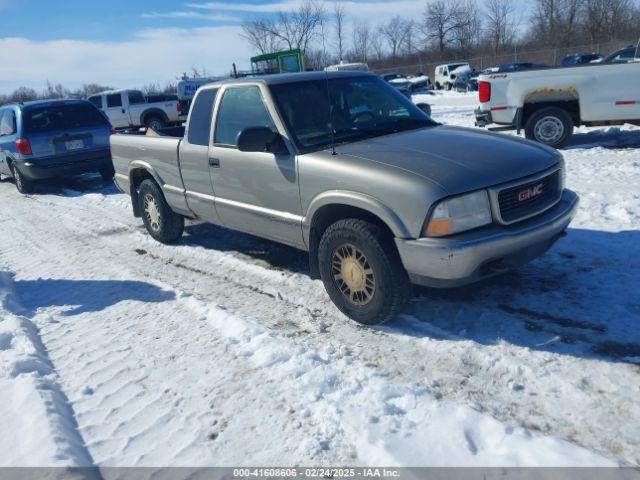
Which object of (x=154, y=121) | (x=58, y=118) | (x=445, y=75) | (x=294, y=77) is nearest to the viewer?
(x=294, y=77)

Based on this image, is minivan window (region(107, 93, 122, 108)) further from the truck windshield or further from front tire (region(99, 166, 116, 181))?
the truck windshield

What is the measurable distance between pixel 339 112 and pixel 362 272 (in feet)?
5.10

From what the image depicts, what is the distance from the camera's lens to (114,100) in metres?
22.3

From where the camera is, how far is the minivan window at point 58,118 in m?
10.3

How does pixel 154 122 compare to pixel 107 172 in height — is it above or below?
above

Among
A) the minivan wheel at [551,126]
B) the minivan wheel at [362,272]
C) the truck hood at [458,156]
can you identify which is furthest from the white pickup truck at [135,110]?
the minivan wheel at [362,272]

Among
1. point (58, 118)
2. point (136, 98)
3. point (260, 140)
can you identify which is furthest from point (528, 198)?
→ point (136, 98)

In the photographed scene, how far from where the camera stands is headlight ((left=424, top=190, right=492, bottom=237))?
128 inches

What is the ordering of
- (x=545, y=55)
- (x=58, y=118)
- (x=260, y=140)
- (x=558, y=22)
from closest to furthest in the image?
(x=260, y=140) < (x=58, y=118) < (x=545, y=55) < (x=558, y=22)

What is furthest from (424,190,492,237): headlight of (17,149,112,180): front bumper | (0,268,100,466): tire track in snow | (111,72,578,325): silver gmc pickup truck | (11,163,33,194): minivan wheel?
(11,163,33,194): minivan wheel

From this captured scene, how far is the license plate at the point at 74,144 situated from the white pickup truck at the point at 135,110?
473 inches

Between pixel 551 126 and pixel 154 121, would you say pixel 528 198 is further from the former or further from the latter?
pixel 154 121

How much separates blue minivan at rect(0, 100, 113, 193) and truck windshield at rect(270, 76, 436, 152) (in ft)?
24.2

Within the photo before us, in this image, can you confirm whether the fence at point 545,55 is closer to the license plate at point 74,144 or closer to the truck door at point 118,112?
the truck door at point 118,112
